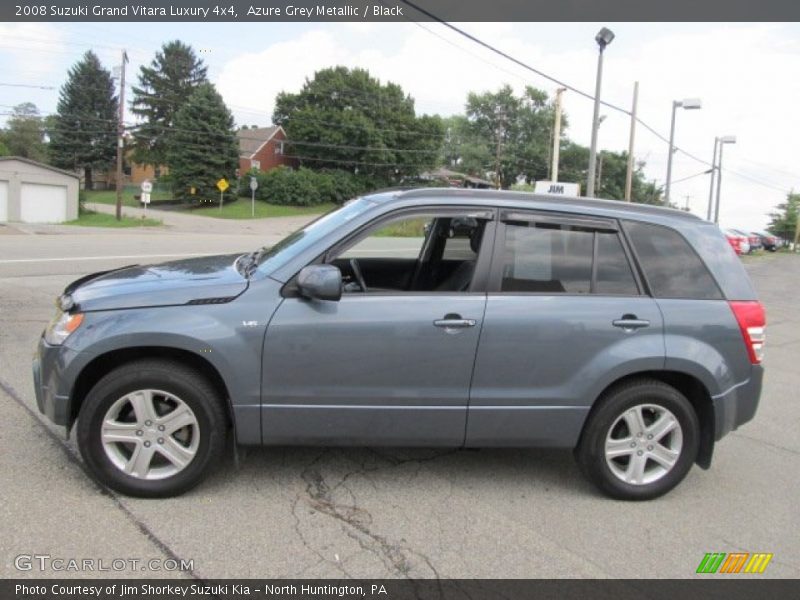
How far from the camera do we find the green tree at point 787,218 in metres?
70.6

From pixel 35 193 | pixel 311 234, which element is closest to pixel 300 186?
pixel 35 193

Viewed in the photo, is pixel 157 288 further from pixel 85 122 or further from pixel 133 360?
pixel 85 122

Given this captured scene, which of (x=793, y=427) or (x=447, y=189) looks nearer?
(x=447, y=189)

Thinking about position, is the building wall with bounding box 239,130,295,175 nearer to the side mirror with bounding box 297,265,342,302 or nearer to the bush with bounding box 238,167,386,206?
the bush with bounding box 238,167,386,206

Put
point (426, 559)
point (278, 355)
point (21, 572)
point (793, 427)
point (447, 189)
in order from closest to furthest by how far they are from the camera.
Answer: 1. point (21, 572)
2. point (426, 559)
3. point (278, 355)
4. point (447, 189)
5. point (793, 427)

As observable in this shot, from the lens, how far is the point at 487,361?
354cm

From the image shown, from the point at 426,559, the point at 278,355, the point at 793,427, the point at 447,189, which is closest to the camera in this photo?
the point at 426,559

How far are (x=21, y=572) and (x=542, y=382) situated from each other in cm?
267

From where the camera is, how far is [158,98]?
74125 millimetres

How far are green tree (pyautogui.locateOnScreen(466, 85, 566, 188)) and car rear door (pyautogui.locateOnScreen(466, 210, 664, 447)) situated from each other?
81.2 m

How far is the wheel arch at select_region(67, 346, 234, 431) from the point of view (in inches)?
136
